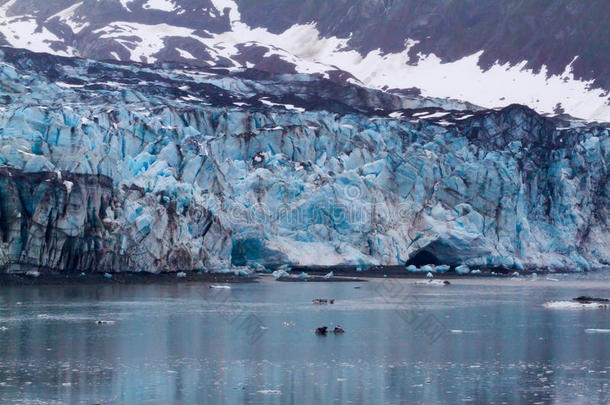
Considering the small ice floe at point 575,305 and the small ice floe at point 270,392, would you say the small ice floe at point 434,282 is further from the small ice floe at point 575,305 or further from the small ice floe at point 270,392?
the small ice floe at point 270,392

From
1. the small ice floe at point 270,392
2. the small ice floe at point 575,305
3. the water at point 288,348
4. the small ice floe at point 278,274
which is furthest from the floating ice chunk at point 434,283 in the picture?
the small ice floe at point 270,392

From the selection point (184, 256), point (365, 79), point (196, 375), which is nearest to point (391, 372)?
point (196, 375)

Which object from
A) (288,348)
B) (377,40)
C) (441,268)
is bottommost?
(288,348)

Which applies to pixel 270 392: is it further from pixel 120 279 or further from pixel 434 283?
pixel 434 283

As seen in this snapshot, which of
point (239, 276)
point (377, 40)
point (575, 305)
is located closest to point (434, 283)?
point (239, 276)

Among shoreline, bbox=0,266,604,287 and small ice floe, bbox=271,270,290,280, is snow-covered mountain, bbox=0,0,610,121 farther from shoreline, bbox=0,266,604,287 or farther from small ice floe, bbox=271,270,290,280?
small ice floe, bbox=271,270,290,280

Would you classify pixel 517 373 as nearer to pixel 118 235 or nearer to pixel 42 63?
pixel 118 235

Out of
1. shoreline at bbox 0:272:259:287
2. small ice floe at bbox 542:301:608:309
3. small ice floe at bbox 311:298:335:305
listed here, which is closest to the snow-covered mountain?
shoreline at bbox 0:272:259:287
